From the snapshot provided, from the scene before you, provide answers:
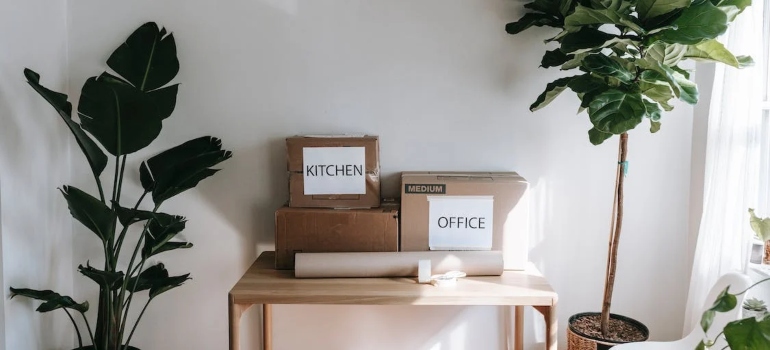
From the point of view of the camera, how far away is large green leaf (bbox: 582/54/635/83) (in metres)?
1.80

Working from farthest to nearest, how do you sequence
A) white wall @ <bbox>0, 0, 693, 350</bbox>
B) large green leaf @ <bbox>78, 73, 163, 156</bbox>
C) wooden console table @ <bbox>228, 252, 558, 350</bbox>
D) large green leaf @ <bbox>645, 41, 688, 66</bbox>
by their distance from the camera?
white wall @ <bbox>0, 0, 693, 350</bbox>
large green leaf @ <bbox>78, 73, 163, 156</bbox>
wooden console table @ <bbox>228, 252, 558, 350</bbox>
large green leaf @ <bbox>645, 41, 688, 66</bbox>

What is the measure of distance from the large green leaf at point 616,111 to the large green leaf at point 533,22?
0.42 metres

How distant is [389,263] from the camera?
203 cm

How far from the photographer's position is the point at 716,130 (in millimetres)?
2068

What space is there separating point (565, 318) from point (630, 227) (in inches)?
16.4

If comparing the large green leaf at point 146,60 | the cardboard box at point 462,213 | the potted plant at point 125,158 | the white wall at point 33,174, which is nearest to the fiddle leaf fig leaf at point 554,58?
the cardboard box at point 462,213

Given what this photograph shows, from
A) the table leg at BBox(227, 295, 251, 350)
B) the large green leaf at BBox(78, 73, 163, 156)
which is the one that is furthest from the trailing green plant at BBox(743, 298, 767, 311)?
the large green leaf at BBox(78, 73, 163, 156)

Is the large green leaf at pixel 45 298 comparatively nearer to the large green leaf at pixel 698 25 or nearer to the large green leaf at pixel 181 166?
the large green leaf at pixel 181 166

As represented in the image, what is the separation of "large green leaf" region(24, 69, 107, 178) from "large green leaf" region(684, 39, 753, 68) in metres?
1.82

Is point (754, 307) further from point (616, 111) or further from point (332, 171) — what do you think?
point (332, 171)

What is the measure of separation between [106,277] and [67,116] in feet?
1.68

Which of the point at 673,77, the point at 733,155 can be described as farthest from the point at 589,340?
the point at 673,77

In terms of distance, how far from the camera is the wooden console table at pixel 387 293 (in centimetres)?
189

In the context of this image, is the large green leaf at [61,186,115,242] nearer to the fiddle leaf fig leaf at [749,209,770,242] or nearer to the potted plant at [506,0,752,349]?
the potted plant at [506,0,752,349]
